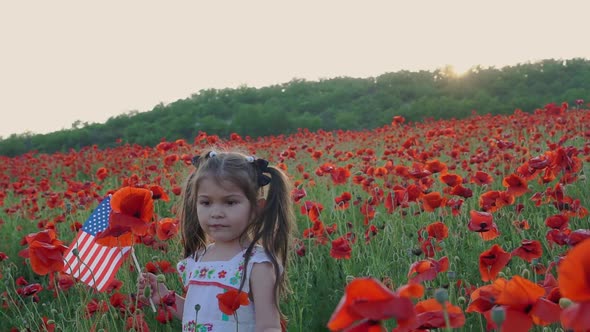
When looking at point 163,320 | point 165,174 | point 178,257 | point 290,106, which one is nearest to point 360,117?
point 290,106

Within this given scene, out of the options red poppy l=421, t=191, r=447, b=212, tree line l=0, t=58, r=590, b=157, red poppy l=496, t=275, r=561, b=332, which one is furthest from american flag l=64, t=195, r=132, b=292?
tree line l=0, t=58, r=590, b=157

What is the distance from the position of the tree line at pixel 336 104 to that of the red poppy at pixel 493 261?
44.0 ft

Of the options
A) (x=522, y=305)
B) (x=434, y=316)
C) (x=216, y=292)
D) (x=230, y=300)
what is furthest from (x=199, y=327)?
(x=522, y=305)

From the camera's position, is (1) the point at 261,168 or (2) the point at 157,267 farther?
(2) the point at 157,267

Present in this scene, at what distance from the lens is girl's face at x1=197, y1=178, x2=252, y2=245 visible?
2.06 meters

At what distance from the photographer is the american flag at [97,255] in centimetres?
225

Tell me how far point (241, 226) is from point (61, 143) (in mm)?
17975

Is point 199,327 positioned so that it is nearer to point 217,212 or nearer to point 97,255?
point 217,212

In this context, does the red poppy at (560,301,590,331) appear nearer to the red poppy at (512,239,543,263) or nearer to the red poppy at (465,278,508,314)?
the red poppy at (465,278,508,314)

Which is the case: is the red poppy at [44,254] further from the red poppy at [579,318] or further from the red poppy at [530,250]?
the red poppy at [579,318]

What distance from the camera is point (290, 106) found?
20.0 m

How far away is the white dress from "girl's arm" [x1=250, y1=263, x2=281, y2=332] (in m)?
0.02

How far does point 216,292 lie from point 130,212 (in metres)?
0.52

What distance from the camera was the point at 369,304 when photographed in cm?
68
